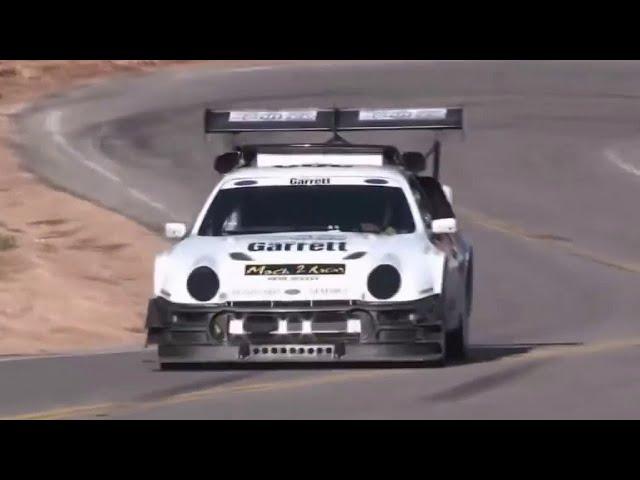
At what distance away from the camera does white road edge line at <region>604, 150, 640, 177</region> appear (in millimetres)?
35500

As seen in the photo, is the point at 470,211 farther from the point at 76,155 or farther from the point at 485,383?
the point at 485,383

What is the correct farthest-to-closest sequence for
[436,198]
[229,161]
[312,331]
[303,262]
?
[436,198], [229,161], [303,262], [312,331]

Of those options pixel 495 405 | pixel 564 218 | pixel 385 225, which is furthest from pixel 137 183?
pixel 495 405

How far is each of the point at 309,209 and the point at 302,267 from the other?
1.46m

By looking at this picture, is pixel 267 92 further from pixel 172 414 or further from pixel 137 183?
pixel 172 414

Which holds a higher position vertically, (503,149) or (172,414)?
(503,149)

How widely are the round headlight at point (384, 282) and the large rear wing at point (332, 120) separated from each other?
9.27 feet

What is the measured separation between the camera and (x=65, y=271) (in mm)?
23547

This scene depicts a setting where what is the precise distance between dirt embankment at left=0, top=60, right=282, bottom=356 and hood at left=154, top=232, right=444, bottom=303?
4251mm

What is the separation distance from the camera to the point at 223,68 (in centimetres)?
4975

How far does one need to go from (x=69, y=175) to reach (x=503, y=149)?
887 cm

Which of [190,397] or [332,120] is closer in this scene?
[190,397]

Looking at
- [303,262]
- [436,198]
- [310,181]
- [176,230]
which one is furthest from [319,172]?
[303,262]

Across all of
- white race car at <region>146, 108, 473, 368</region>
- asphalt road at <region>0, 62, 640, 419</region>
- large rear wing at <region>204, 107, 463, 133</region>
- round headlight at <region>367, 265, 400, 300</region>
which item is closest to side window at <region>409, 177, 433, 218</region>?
→ white race car at <region>146, 108, 473, 368</region>
